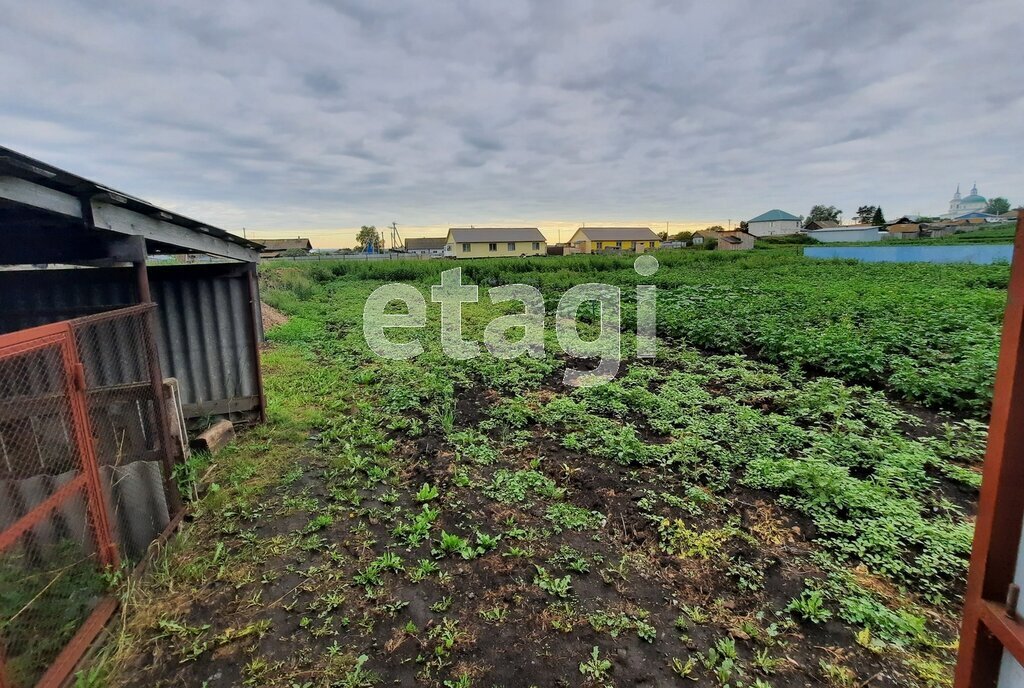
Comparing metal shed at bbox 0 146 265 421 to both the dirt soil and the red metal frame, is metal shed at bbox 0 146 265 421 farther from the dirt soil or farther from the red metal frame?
the red metal frame

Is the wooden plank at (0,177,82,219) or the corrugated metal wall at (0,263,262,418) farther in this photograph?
the corrugated metal wall at (0,263,262,418)

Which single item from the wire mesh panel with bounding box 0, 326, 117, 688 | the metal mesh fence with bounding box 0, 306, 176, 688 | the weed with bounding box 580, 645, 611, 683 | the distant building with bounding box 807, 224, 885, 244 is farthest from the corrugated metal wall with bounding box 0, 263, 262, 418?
the distant building with bounding box 807, 224, 885, 244

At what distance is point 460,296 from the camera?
56.0 feet

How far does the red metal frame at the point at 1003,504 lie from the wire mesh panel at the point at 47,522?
3426 mm

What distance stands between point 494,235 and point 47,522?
52.2 metres

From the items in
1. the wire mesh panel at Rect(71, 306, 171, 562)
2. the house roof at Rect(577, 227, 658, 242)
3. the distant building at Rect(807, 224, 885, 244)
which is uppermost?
the house roof at Rect(577, 227, 658, 242)

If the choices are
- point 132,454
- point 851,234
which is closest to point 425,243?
point 851,234

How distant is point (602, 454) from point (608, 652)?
2.16 metres

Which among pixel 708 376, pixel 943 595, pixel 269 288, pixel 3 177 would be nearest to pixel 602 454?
pixel 943 595

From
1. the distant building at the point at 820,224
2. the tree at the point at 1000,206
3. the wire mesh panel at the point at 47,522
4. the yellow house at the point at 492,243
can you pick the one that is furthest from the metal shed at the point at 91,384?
the distant building at the point at 820,224

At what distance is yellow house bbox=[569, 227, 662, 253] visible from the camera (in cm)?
5875

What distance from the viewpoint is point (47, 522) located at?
97.3 inches

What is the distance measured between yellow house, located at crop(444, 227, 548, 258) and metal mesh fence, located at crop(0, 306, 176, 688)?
46.8 m

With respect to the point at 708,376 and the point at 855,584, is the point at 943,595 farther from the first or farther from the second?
the point at 708,376
